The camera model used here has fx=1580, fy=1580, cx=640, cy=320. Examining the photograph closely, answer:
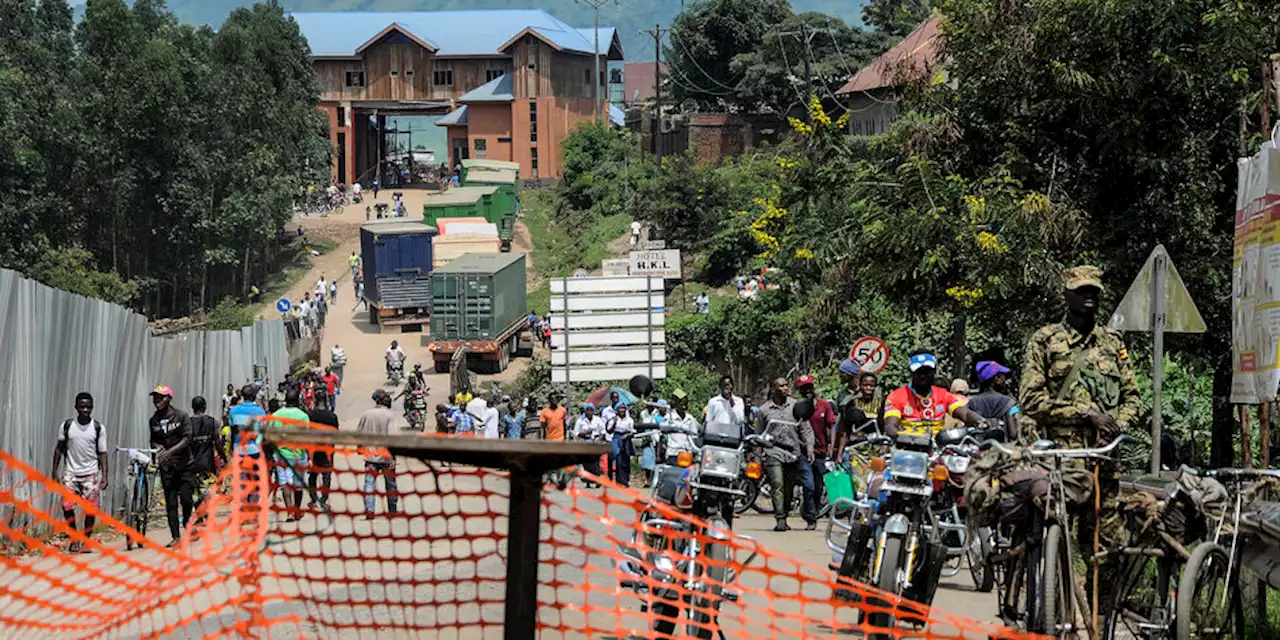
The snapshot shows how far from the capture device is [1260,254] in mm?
9461

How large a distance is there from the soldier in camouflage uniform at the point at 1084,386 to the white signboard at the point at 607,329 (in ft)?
53.6

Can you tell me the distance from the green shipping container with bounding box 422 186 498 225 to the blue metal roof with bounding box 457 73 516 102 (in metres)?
20.2

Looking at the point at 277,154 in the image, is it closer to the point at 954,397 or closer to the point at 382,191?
the point at 382,191

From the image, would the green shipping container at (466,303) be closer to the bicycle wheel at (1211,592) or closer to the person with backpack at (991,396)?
the person with backpack at (991,396)

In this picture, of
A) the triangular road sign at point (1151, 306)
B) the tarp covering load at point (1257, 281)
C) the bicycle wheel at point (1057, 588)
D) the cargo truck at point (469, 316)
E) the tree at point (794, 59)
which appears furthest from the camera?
the tree at point (794, 59)

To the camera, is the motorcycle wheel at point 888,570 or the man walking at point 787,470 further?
the man walking at point 787,470

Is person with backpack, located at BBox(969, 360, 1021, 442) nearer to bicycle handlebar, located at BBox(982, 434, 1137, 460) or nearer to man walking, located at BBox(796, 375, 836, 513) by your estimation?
man walking, located at BBox(796, 375, 836, 513)

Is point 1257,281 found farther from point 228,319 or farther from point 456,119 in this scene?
point 456,119

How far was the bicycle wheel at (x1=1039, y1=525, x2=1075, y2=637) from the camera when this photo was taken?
7.02 meters

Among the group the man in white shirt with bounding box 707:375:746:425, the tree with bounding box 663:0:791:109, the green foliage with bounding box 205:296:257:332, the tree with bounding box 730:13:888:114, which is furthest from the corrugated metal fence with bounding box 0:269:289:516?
the tree with bounding box 663:0:791:109

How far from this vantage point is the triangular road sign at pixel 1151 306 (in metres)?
10.8

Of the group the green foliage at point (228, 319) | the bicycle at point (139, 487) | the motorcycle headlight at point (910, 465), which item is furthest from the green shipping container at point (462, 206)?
the motorcycle headlight at point (910, 465)

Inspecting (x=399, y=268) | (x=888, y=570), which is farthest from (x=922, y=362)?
(x=399, y=268)

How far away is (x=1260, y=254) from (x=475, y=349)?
1349 inches
